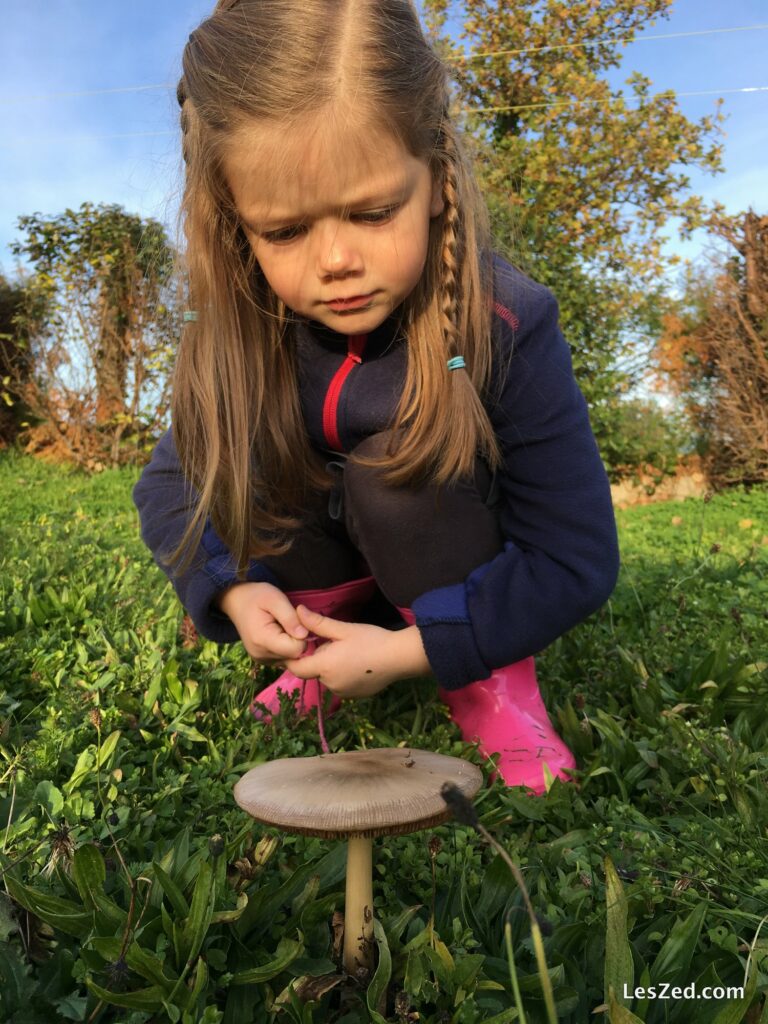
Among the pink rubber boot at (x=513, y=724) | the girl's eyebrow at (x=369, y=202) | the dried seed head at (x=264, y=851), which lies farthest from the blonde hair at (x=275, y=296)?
the dried seed head at (x=264, y=851)

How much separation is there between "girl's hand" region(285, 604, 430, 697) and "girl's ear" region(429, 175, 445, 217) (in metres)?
0.93

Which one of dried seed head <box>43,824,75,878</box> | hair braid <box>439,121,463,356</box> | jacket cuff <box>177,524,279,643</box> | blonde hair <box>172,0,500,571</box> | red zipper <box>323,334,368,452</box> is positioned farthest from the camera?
jacket cuff <box>177,524,279,643</box>

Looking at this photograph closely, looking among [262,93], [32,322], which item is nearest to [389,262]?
[262,93]

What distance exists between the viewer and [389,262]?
1657mm

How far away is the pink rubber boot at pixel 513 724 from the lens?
1947 mm

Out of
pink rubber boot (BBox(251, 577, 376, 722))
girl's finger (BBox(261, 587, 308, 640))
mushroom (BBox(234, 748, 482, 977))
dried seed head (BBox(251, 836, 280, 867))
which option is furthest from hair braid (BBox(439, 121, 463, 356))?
dried seed head (BBox(251, 836, 280, 867))

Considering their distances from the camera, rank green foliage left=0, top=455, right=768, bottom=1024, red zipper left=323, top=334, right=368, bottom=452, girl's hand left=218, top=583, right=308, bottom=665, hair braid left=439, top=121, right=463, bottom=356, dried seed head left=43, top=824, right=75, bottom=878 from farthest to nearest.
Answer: red zipper left=323, top=334, right=368, bottom=452, girl's hand left=218, top=583, right=308, bottom=665, hair braid left=439, top=121, right=463, bottom=356, dried seed head left=43, top=824, right=75, bottom=878, green foliage left=0, top=455, right=768, bottom=1024

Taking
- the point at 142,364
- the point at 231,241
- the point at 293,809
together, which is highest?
the point at 142,364

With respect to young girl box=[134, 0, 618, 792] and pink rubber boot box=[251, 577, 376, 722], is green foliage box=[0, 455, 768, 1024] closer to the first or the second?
pink rubber boot box=[251, 577, 376, 722]

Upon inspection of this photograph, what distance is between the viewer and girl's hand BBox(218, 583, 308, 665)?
1.94 metres

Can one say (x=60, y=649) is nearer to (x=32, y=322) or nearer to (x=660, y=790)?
(x=660, y=790)

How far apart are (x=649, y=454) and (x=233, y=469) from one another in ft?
24.2

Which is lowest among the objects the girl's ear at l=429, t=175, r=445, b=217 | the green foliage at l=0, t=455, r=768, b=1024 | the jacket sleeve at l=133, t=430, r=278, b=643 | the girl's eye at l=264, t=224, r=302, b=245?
the green foliage at l=0, t=455, r=768, b=1024

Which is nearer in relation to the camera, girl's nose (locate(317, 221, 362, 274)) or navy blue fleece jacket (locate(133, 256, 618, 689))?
girl's nose (locate(317, 221, 362, 274))
